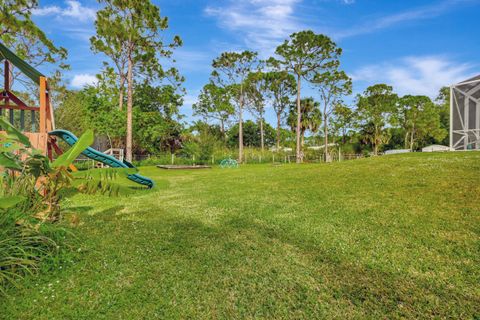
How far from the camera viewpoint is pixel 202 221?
550 centimetres

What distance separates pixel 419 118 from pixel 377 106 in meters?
6.74

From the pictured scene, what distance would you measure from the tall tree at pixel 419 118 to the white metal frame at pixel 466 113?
24745mm

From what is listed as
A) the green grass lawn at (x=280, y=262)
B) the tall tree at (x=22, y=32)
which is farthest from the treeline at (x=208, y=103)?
the green grass lawn at (x=280, y=262)

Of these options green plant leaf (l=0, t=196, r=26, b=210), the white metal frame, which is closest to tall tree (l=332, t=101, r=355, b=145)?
the white metal frame

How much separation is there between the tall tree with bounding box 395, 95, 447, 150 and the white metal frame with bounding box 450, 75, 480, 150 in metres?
24.7

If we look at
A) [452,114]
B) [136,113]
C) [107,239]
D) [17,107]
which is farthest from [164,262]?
[136,113]

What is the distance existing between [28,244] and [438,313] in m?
4.87

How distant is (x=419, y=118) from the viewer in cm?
3984

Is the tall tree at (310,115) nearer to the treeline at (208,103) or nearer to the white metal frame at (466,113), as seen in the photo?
the treeline at (208,103)

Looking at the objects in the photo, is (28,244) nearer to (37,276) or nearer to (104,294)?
(37,276)

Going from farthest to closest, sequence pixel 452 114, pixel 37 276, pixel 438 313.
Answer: pixel 452 114
pixel 37 276
pixel 438 313

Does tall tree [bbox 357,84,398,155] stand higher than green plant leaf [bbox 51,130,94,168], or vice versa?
tall tree [bbox 357,84,398,155]

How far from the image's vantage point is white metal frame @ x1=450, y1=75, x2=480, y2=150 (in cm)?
1630

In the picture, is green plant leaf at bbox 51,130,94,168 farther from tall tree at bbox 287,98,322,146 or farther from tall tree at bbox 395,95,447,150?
tall tree at bbox 395,95,447,150
